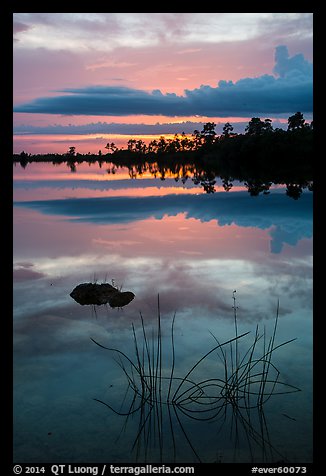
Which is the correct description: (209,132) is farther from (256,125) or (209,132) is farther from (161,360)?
(161,360)

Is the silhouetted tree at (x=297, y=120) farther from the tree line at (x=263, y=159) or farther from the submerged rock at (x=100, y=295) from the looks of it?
the submerged rock at (x=100, y=295)

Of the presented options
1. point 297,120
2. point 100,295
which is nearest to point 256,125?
point 297,120

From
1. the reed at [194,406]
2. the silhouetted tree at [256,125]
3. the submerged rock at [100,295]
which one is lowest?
the reed at [194,406]

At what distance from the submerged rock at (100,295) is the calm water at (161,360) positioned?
260 mm

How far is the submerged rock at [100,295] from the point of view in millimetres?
9320

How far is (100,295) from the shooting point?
948 cm

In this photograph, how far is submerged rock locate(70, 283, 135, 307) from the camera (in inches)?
367

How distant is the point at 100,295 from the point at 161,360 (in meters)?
3.43

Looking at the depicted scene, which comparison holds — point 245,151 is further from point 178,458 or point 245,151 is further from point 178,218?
point 178,458

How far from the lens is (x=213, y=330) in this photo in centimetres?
798

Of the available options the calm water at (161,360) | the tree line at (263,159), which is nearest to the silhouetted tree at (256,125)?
the tree line at (263,159)

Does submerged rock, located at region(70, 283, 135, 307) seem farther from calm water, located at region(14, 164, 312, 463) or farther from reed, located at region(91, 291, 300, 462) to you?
reed, located at region(91, 291, 300, 462)
